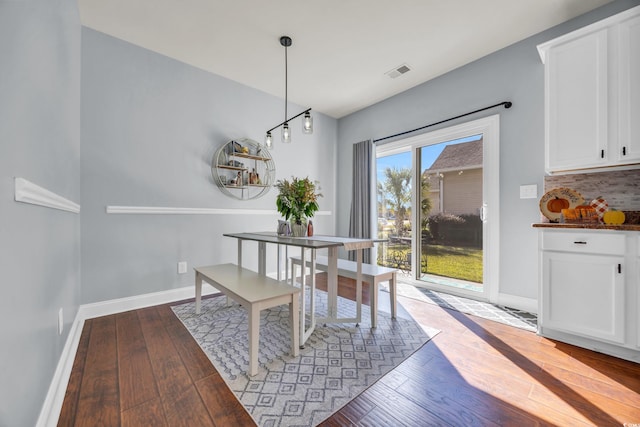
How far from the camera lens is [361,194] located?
163 inches

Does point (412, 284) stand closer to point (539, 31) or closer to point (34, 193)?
point (539, 31)

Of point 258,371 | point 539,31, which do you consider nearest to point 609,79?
point 539,31

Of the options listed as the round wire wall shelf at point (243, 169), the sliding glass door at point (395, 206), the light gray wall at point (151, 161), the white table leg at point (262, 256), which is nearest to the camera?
the light gray wall at point (151, 161)

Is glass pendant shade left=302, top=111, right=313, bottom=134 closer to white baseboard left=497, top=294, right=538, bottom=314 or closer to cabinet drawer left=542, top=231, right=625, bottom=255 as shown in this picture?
cabinet drawer left=542, top=231, right=625, bottom=255

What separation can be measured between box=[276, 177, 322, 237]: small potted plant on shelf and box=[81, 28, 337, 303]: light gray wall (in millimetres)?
1274

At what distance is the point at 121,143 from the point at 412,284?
3.72 meters

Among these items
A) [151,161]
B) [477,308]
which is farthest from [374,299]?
[151,161]

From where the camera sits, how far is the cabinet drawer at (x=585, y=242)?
69.5 inches

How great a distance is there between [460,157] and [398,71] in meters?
1.27

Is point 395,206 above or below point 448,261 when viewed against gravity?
above

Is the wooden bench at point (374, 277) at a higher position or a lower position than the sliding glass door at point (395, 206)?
lower

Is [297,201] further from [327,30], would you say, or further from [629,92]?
[629,92]

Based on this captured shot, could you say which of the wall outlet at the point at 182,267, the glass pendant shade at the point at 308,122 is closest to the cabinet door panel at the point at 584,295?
the glass pendant shade at the point at 308,122

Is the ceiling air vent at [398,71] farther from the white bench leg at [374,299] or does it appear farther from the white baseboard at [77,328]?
the white baseboard at [77,328]
